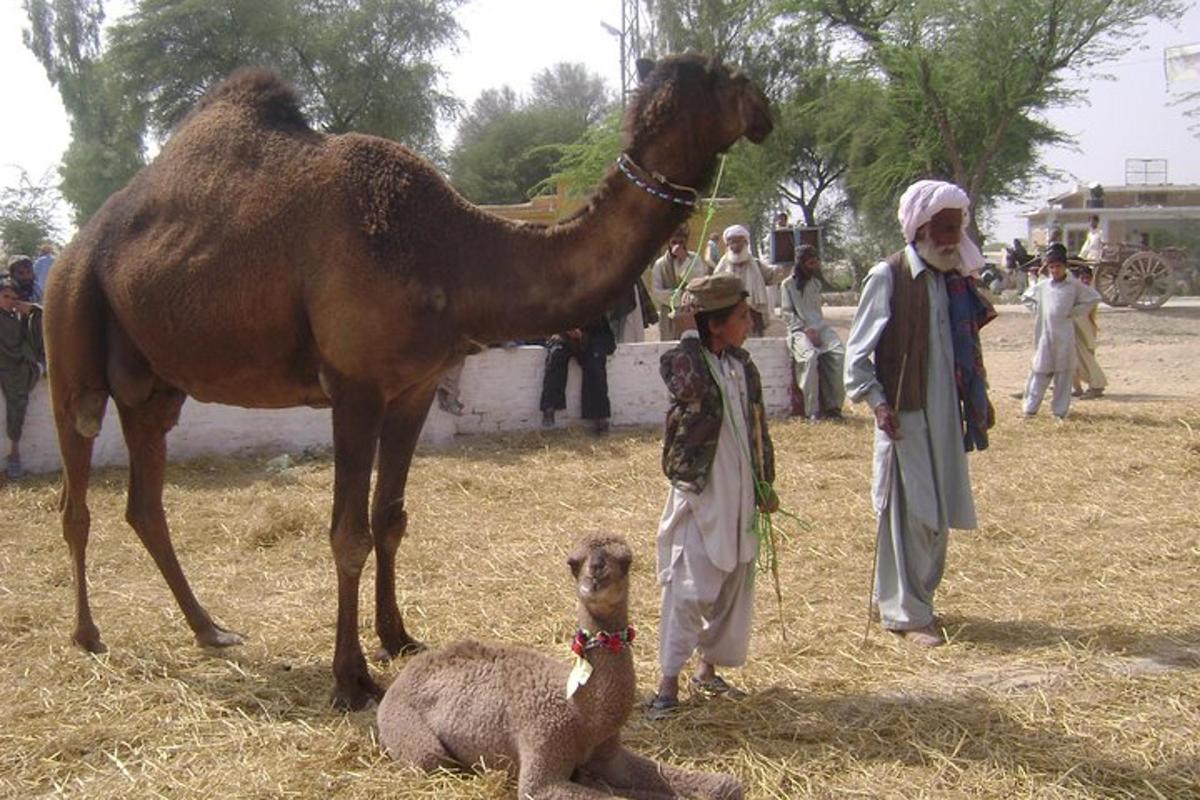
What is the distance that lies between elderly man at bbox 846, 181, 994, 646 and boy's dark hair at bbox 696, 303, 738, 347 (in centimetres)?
115

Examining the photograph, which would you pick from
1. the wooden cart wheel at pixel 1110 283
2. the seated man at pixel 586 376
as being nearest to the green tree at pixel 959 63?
the wooden cart wheel at pixel 1110 283

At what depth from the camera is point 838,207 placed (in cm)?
4291

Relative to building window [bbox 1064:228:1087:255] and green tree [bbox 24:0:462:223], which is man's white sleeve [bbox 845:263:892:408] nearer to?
green tree [bbox 24:0:462:223]

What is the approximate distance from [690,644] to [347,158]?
7.95 feet

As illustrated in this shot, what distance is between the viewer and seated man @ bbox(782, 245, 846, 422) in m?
12.0

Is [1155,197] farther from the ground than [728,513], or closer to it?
farther from the ground

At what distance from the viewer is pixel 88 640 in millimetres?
5258

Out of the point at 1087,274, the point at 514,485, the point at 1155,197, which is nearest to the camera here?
the point at 514,485

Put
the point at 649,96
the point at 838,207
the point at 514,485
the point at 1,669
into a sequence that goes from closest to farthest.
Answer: the point at 649,96, the point at 1,669, the point at 514,485, the point at 838,207

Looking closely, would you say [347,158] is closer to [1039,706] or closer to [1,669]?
[1,669]

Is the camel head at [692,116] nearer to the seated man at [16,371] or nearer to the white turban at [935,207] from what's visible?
the white turban at [935,207]

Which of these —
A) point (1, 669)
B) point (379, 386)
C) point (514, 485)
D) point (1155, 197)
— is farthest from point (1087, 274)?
point (1155, 197)

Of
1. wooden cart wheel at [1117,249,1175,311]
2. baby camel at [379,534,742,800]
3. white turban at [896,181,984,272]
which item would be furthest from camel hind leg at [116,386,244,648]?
wooden cart wheel at [1117,249,1175,311]

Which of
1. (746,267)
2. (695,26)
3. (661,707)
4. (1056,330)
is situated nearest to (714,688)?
(661,707)
